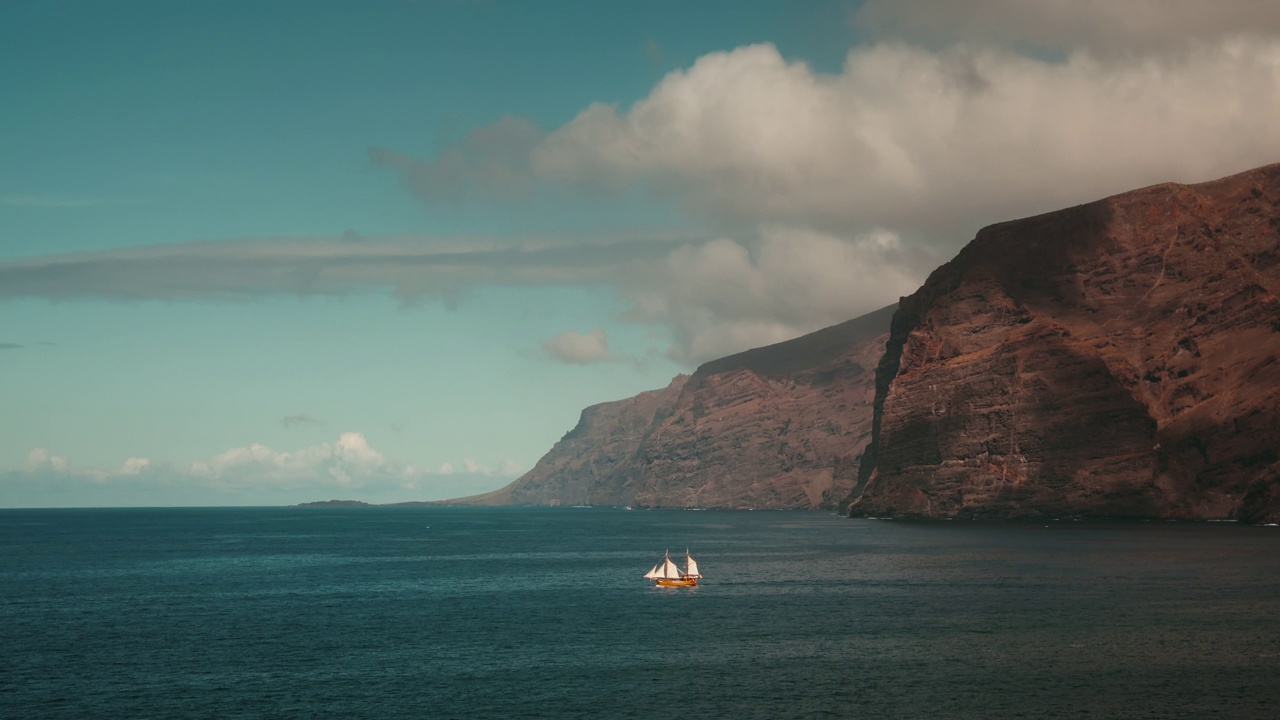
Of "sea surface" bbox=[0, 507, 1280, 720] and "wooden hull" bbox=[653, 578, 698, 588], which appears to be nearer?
"sea surface" bbox=[0, 507, 1280, 720]

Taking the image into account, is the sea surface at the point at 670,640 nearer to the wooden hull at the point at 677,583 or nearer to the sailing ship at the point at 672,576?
the wooden hull at the point at 677,583

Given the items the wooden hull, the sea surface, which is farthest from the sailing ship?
the sea surface

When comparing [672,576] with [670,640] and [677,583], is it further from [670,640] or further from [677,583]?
[670,640]

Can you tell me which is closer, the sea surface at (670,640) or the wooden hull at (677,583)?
the sea surface at (670,640)

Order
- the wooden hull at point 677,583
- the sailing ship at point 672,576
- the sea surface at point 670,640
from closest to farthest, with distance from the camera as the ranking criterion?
1. the sea surface at point 670,640
2. the wooden hull at point 677,583
3. the sailing ship at point 672,576

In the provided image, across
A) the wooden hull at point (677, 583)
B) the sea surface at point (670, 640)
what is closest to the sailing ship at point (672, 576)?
the wooden hull at point (677, 583)

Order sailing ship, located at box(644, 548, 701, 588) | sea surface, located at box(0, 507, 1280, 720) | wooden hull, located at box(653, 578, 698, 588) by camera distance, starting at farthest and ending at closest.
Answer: sailing ship, located at box(644, 548, 701, 588) → wooden hull, located at box(653, 578, 698, 588) → sea surface, located at box(0, 507, 1280, 720)

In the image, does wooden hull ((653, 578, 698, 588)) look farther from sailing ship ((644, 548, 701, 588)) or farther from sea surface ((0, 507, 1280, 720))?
sea surface ((0, 507, 1280, 720))

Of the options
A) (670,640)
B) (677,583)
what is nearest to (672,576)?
(677,583)

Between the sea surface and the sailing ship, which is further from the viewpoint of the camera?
the sailing ship

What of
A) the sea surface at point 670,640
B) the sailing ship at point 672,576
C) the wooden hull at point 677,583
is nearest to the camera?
the sea surface at point 670,640

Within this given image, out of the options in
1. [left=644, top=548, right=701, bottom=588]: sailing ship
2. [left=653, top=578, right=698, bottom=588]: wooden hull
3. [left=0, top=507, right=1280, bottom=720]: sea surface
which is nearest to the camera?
[left=0, top=507, right=1280, bottom=720]: sea surface
